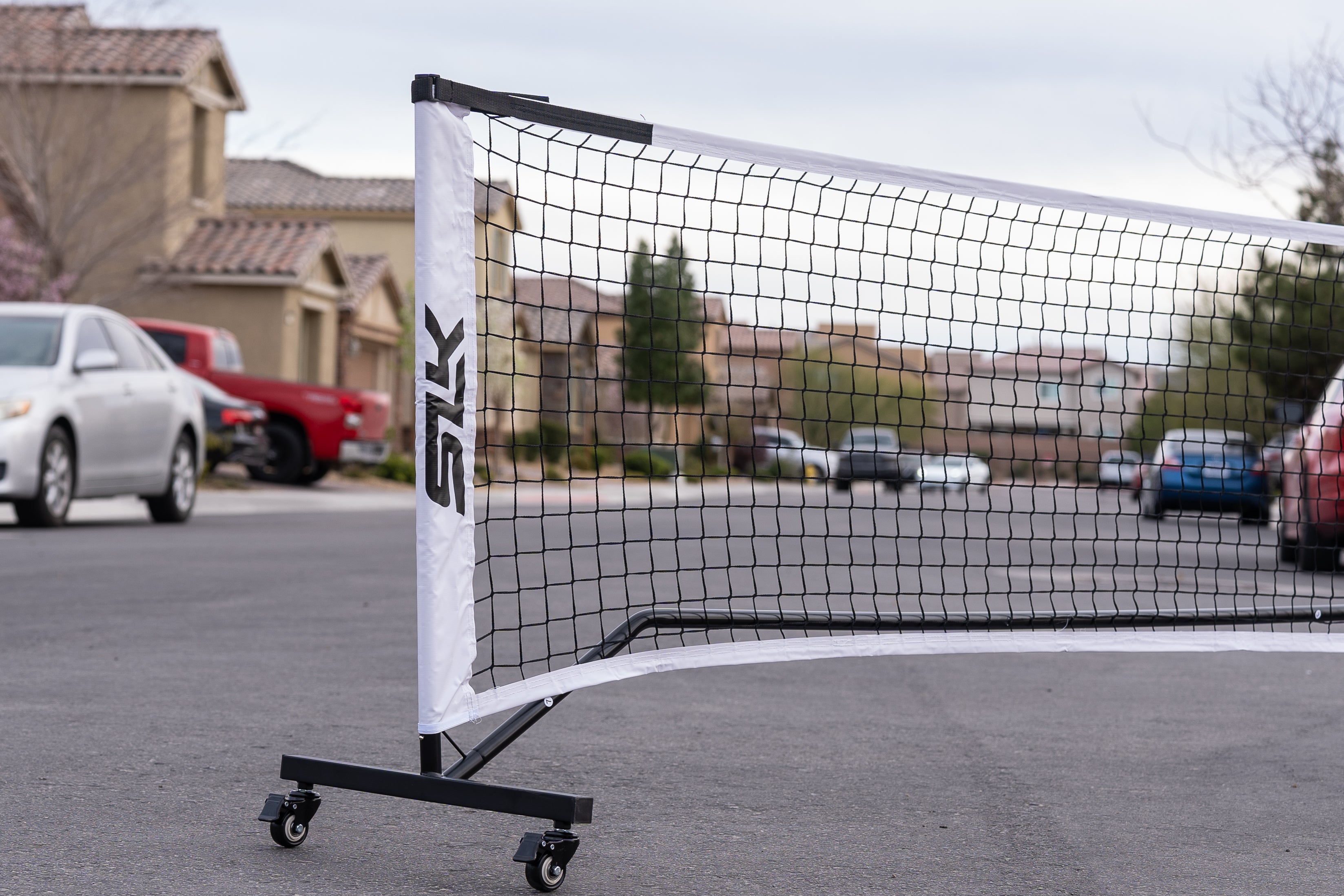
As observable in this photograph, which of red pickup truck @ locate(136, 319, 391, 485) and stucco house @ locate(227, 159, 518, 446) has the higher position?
stucco house @ locate(227, 159, 518, 446)

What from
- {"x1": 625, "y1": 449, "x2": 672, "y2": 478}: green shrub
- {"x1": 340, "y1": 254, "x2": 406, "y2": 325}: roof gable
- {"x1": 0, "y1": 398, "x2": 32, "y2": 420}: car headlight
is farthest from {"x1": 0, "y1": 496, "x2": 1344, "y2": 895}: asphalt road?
{"x1": 625, "y1": 449, "x2": 672, "y2": 478}: green shrub

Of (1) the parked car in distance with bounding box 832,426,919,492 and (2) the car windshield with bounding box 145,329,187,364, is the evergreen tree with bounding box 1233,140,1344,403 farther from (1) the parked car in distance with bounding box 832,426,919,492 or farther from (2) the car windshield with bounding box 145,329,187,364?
(2) the car windshield with bounding box 145,329,187,364

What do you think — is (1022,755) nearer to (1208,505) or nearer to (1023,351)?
(1023,351)

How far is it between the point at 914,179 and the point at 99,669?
11.9ft

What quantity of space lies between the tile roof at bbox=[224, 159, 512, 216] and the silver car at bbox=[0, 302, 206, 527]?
3568 cm

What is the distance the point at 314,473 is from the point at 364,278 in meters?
16.0

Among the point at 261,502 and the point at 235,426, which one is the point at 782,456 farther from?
the point at 235,426

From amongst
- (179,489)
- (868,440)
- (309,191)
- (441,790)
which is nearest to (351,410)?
(179,489)

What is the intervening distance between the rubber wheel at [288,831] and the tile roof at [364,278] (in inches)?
1315

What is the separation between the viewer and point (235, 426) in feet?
63.6

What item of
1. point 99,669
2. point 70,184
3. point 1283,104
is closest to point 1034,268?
point 99,669

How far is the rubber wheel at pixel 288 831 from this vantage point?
147 inches

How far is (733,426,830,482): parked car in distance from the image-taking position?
5.24 meters

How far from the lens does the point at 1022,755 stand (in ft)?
16.6
